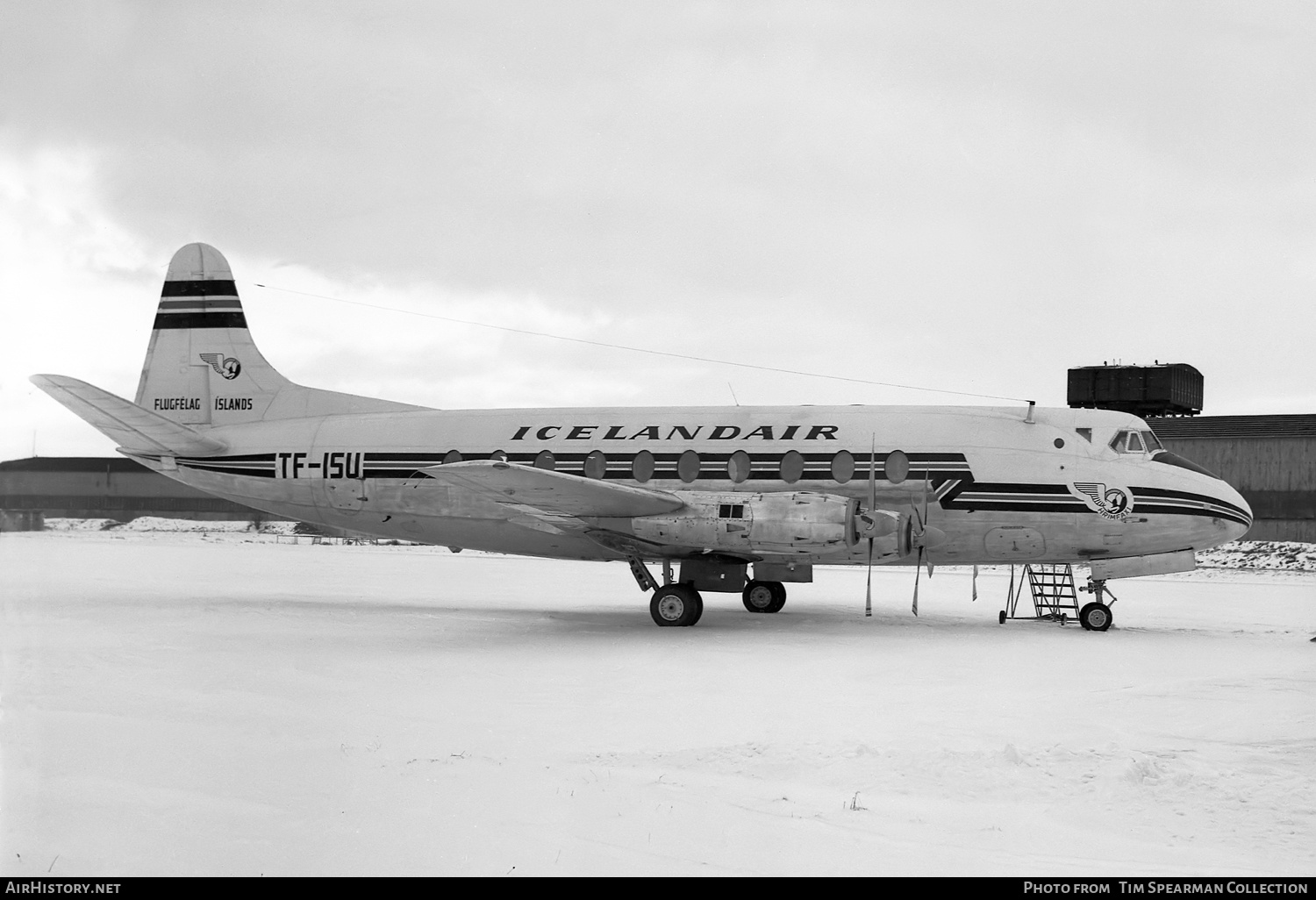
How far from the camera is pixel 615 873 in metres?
5.14

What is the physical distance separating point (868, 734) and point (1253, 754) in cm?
277

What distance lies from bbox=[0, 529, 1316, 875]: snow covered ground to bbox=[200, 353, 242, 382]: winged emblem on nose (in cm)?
573

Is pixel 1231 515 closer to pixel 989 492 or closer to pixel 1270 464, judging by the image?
pixel 989 492

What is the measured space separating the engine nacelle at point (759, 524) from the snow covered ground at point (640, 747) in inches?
54.0

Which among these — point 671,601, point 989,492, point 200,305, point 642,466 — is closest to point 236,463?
point 200,305

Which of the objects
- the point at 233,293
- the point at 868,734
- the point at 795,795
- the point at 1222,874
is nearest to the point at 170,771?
the point at 795,795

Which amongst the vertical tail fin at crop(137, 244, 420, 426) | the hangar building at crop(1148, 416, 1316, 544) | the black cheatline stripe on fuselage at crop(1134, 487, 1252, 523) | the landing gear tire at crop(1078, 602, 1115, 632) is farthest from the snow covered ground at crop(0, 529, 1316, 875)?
the hangar building at crop(1148, 416, 1316, 544)

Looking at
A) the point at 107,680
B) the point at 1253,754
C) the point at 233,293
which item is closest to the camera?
the point at 1253,754

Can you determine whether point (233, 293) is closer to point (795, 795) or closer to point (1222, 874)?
point (795, 795)

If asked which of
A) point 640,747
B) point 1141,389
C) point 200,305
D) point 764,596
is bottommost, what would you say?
point 640,747

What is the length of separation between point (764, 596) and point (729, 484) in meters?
3.30

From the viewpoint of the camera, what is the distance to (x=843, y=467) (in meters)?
17.0

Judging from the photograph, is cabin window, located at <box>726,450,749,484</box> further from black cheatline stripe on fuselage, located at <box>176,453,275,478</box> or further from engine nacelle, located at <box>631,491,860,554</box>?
black cheatline stripe on fuselage, located at <box>176,453,275,478</box>

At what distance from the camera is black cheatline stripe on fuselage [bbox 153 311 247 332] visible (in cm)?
2136
